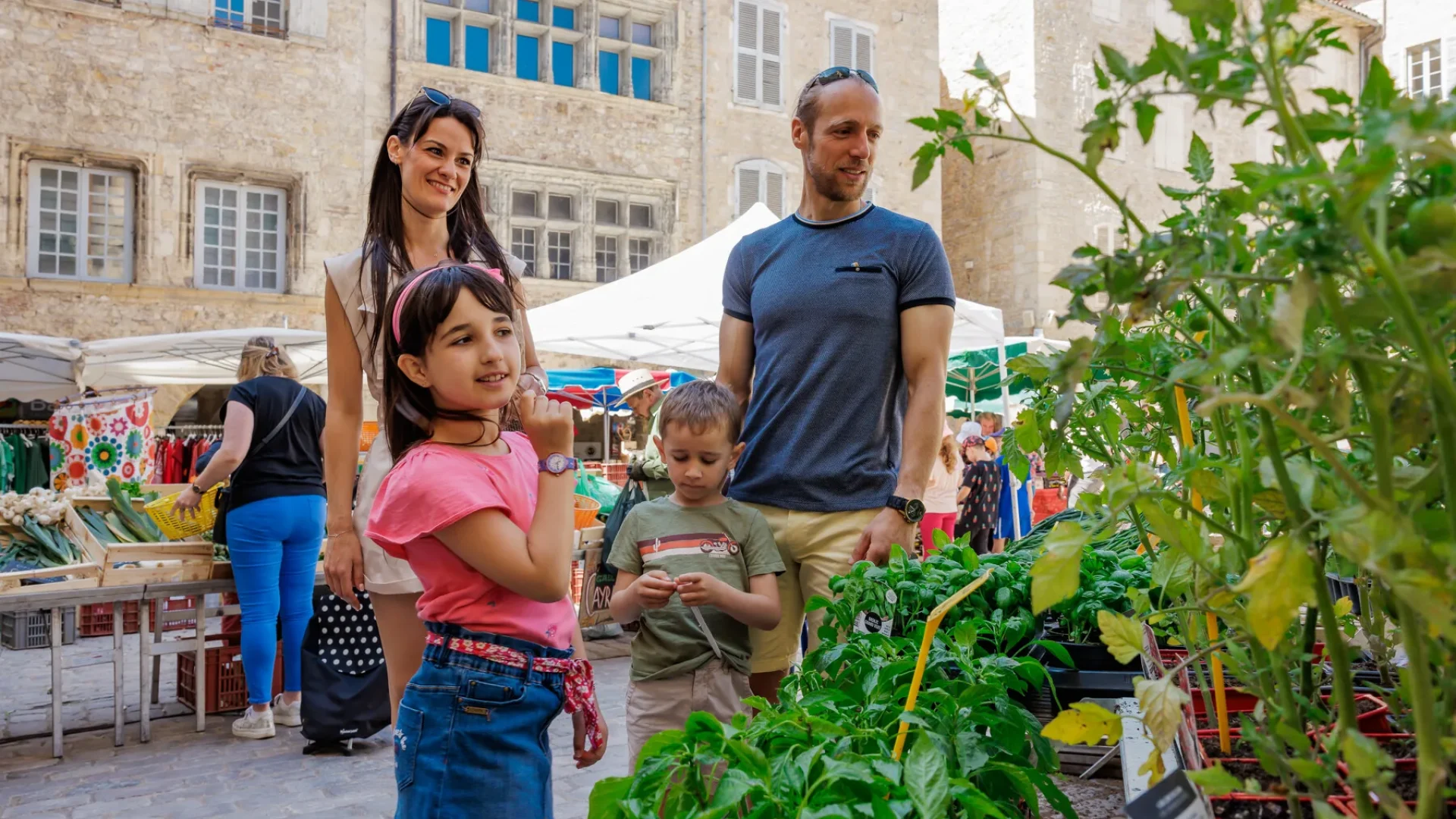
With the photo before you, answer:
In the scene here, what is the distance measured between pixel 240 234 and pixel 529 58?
4547 mm

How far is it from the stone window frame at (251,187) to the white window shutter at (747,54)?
259 inches

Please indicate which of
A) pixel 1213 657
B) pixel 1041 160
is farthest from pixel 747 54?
pixel 1213 657

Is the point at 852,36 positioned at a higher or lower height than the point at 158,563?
higher

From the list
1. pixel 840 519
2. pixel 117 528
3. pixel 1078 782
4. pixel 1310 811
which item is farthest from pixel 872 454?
pixel 117 528

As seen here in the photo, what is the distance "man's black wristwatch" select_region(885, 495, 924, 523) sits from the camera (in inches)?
90.0

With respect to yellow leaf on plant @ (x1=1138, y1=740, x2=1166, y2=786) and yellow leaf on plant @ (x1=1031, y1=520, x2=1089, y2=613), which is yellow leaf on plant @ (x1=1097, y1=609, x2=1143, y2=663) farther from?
yellow leaf on plant @ (x1=1031, y1=520, x2=1089, y2=613)

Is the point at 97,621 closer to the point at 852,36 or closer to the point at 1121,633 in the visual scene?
the point at 1121,633

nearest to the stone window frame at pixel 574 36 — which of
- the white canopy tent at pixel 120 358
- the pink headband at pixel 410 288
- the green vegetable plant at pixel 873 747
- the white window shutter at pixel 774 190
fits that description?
the white window shutter at pixel 774 190

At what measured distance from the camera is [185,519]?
17.9 ft

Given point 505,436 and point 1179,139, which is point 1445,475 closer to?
point 505,436

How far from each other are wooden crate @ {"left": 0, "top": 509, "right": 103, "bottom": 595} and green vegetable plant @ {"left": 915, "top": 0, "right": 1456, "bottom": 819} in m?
4.93

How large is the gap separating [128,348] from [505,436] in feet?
28.8

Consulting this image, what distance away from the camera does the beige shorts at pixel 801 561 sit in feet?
7.88

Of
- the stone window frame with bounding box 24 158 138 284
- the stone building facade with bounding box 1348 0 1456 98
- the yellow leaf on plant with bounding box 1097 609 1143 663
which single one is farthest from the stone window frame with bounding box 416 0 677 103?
the stone building facade with bounding box 1348 0 1456 98
